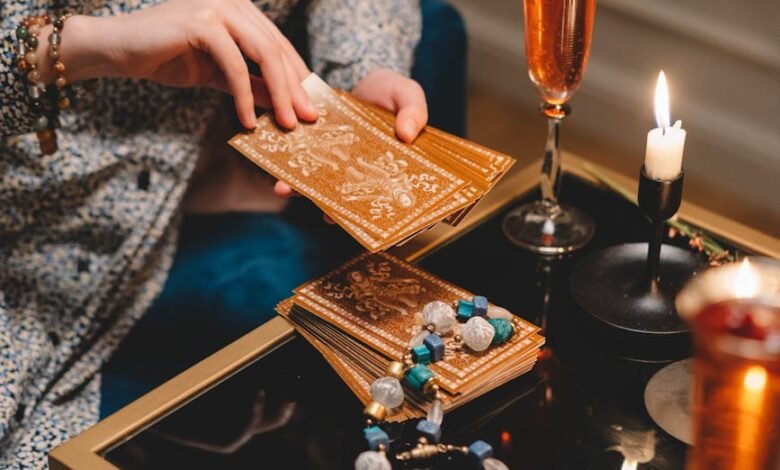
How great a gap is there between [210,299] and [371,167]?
401mm

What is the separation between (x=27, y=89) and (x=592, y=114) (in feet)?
6.27

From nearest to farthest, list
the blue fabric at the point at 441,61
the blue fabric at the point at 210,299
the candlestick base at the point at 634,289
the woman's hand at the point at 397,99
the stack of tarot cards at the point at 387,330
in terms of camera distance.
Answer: the stack of tarot cards at the point at 387,330, the candlestick base at the point at 634,289, the woman's hand at the point at 397,99, the blue fabric at the point at 210,299, the blue fabric at the point at 441,61

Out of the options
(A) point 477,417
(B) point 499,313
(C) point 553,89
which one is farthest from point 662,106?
(A) point 477,417

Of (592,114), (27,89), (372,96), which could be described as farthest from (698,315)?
(592,114)

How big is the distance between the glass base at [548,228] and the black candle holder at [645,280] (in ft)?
0.18

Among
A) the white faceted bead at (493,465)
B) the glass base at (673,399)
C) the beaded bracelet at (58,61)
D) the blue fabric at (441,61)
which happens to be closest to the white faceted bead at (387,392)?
the white faceted bead at (493,465)

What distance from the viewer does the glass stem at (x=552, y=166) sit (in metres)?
1.33

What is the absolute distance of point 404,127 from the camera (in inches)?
Answer: 50.3

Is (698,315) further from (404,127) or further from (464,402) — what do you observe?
(404,127)

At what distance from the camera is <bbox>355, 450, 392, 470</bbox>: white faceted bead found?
0.96m

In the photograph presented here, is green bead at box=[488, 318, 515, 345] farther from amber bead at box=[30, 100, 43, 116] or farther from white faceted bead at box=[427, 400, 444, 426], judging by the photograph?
amber bead at box=[30, 100, 43, 116]

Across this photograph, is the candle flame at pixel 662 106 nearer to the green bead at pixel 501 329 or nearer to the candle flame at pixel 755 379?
the green bead at pixel 501 329

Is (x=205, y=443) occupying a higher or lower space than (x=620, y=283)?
lower

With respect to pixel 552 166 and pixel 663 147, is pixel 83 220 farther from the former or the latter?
pixel 663 147
